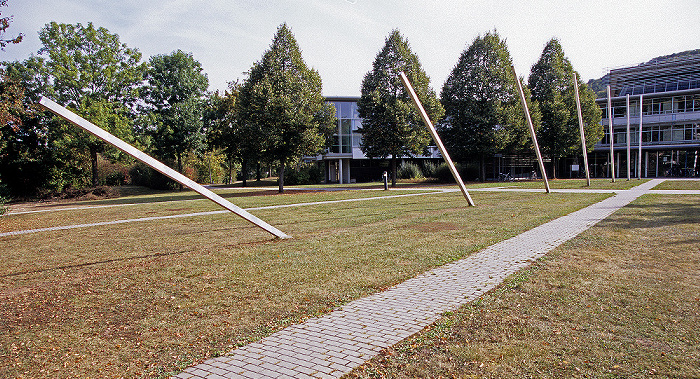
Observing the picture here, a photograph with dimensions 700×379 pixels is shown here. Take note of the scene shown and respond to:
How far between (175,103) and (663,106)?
2214 inches

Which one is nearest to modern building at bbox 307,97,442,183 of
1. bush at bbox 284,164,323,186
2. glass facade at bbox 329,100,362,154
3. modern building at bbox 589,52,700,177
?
glass facade at bbox 329,100,362,154

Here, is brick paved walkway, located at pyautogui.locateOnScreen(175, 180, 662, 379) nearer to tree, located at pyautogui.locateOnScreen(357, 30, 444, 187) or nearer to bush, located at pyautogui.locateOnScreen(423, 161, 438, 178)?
tree, located at pyautogui.locateOnScreen(357, 30, 444, 187)

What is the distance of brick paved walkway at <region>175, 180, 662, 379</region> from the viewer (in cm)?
365

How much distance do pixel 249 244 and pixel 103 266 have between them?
9.61 ft

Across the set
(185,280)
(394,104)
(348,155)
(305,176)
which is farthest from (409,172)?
(185,280)

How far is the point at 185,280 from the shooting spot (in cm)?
679

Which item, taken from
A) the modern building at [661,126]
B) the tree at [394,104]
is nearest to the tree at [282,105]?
the tree at [394,104]

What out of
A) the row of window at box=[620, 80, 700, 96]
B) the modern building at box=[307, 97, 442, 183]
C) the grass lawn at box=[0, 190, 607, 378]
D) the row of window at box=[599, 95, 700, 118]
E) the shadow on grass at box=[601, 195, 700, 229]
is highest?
the row of window at box=[620, 80, 700, 96]

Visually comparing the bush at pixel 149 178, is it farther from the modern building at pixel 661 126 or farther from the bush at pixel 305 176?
the modern building at pixel 661 126

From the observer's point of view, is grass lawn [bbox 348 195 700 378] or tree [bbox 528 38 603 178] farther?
tree [bbox 528 38 603 178]

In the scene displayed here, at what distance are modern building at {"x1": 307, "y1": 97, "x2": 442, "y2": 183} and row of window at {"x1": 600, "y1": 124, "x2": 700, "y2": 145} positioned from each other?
23927 mm

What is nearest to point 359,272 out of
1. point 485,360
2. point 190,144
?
point 485,360

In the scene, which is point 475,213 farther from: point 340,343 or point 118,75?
point 118,75

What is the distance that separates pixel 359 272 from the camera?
684 centimetres
